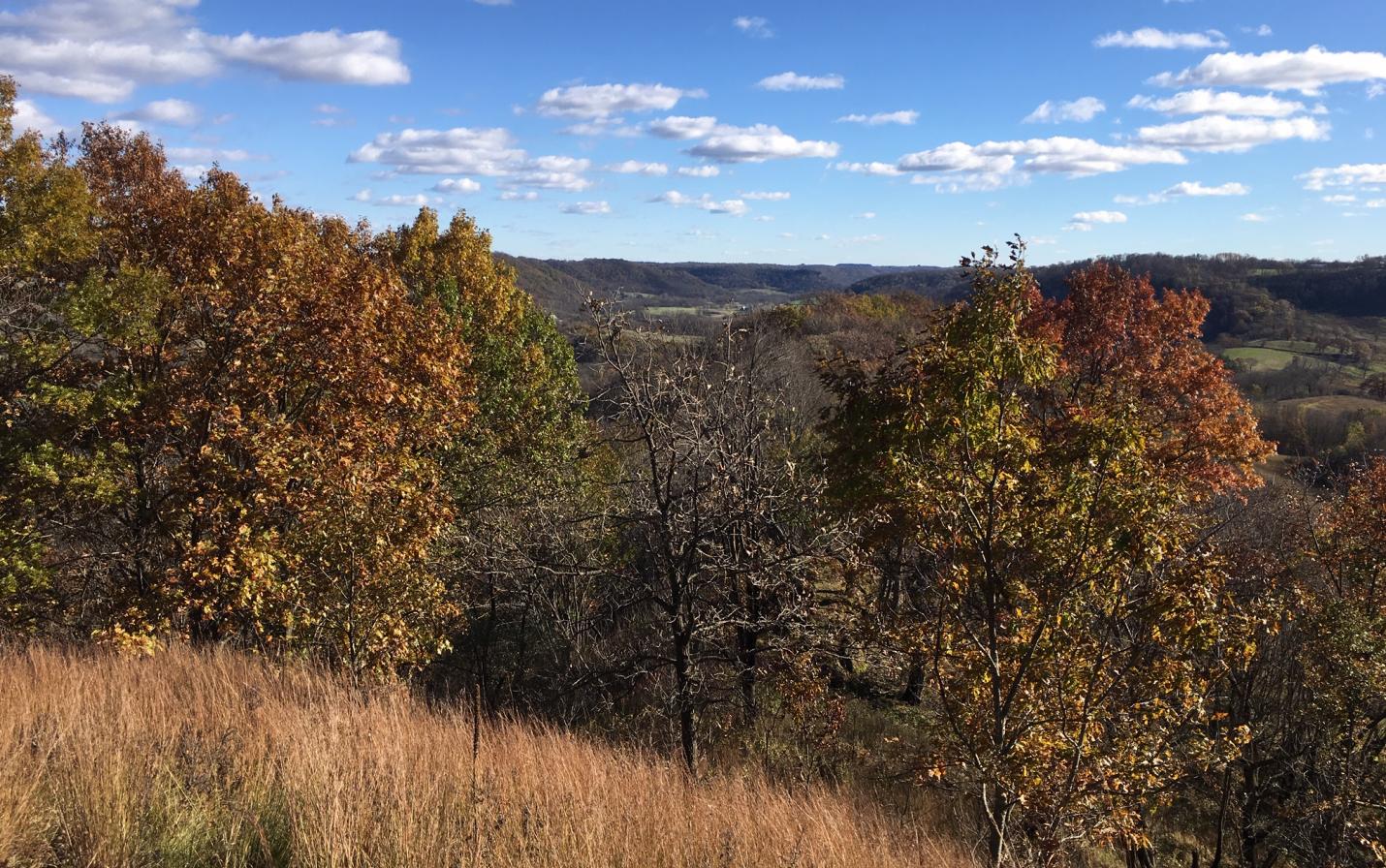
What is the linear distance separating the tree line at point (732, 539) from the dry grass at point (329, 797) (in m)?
1.14

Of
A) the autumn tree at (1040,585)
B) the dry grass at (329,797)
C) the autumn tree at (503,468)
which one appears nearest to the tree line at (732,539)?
the autumn tree at (1040,585)

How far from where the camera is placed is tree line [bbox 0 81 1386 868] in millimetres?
7219

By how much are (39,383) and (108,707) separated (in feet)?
28.1

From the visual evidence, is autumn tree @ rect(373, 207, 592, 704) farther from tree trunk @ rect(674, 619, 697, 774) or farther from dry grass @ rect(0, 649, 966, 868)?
dry grass @ rect(0, 649, 966, 868)

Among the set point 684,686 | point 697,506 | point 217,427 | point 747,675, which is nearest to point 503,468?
point 217,427

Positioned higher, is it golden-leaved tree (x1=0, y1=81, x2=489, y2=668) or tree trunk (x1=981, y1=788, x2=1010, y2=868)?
golden-leaved tree (x1=0, y1=81, x2=489, y2=668)

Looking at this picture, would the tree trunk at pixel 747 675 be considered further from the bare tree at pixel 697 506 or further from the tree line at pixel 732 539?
the bare tree at pixel 697 506

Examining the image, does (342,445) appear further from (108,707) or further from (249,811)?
(249,811)

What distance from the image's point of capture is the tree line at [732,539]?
7.22m

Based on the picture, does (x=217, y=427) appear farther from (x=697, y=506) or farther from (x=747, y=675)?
(x=747, y=675)

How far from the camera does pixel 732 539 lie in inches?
474

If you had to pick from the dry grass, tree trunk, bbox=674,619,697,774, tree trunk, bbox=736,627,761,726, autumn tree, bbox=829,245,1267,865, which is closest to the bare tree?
tree trunk, bbox=674,619,697,774

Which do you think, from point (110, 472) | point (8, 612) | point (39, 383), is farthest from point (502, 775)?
point (8, 612)

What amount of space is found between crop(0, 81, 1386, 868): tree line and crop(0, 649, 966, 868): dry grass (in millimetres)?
1136
